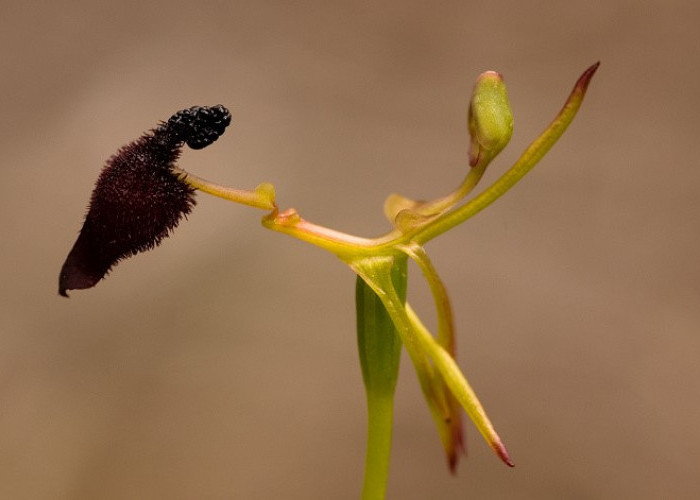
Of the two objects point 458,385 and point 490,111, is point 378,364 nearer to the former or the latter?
point 458,385

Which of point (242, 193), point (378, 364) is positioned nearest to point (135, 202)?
point (242, 193)

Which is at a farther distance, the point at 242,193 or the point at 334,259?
the point at 334,259

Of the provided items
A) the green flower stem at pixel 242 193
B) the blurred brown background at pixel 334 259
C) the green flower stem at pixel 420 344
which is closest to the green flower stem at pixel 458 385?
the green flower stem at pixel 420 344

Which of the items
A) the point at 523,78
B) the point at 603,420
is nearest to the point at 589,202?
the point at 523,78

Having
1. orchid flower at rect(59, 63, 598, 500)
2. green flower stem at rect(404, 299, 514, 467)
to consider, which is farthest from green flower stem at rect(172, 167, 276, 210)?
green flower stem at rect(404, 299, 514, 467)

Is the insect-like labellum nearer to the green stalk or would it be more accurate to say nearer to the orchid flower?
the orchid flower

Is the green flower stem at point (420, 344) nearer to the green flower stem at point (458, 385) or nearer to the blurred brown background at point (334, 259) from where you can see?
the green flower stem at point (458, 385)
